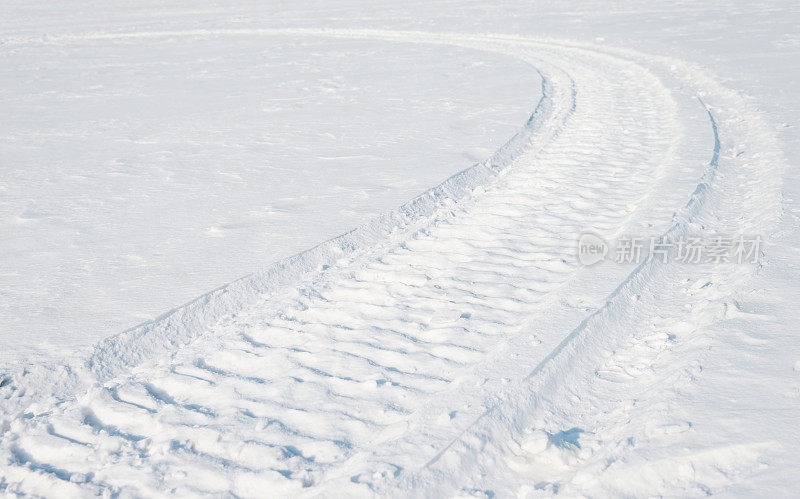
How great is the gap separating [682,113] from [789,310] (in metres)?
4.80

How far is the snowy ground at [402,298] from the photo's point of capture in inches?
99.3

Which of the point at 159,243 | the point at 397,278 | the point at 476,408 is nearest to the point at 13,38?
the point at 159,243

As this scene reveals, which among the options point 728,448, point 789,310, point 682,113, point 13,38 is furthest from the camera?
point 13,38

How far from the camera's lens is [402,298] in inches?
149

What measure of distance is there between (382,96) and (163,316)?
645cm

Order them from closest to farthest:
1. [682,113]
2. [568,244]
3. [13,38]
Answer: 1. [568,244]
2. [682,113]
3. [13,38]

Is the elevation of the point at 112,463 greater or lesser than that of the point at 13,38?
lesser

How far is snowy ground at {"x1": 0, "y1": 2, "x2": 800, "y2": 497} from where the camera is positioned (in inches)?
99.3

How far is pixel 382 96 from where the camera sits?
9.45 meters

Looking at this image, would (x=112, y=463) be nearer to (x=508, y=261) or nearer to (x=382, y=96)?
(x=508, y=261)

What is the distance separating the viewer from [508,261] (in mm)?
4160

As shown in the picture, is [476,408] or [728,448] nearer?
[728,448]

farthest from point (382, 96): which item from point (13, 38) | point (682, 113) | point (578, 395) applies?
point (13, 38)

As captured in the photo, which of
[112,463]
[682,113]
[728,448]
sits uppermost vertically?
[682,113]
